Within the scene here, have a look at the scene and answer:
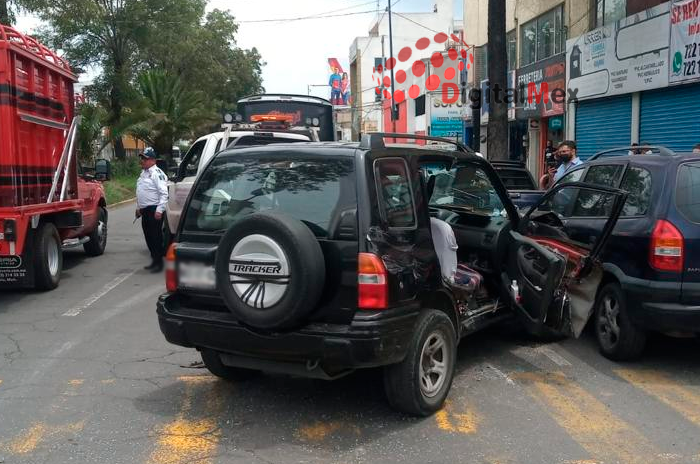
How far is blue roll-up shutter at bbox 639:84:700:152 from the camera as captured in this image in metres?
13.6

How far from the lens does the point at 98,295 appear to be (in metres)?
8.48

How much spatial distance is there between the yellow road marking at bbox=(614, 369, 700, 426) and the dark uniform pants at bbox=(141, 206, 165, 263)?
675 cm

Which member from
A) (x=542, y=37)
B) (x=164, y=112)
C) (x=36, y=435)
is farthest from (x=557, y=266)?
(x=164, y=112)

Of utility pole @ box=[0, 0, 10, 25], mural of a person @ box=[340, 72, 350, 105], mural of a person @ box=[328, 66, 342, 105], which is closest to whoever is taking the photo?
utility pole @ box=[0, 0, 10, 25]

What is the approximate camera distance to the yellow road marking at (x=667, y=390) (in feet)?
15.1

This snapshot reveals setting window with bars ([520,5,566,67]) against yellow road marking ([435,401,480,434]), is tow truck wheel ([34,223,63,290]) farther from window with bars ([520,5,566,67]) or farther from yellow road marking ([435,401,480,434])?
window with bars ([520,5,566,67])

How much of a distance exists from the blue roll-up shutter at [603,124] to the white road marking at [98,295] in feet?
39.3

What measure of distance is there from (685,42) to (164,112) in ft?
78.5

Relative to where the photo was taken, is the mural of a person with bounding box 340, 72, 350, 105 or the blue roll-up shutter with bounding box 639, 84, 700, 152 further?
the mural of a person with bounding box 340, 72, 350, 105

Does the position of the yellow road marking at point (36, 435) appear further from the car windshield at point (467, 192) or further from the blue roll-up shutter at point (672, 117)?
the blue roll-up shutter at point (672, 117)

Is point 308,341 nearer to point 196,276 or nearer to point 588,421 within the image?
point 196,276

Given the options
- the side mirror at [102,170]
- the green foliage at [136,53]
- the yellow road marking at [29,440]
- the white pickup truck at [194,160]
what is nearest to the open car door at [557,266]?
the yellow road marking at [29,440]

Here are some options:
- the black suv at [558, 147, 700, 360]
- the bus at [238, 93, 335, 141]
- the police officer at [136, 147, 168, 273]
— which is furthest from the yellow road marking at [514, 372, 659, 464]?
the bus at [238, 93, 335, 141]

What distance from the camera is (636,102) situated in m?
15.6
